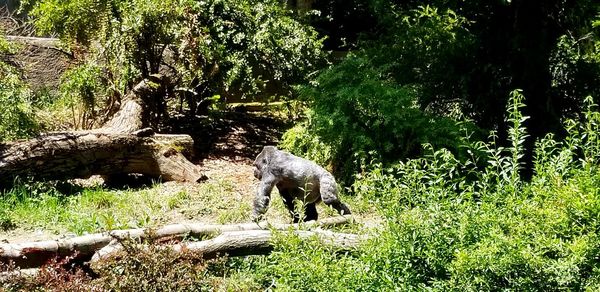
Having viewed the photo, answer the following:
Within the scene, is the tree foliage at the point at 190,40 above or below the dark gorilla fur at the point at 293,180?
above

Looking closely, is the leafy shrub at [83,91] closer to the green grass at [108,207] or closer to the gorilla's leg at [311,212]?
the green grass at [108,207]

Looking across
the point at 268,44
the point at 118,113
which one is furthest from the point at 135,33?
the point at 268,44

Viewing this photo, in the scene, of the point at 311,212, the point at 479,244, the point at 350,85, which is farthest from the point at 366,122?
the point at 479,244

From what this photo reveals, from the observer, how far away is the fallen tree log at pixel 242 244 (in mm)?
5074

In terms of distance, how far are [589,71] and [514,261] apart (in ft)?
21.2

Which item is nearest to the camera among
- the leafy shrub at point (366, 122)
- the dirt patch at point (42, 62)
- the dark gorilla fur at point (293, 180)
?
the dark gorilla fur at point (293, 180)

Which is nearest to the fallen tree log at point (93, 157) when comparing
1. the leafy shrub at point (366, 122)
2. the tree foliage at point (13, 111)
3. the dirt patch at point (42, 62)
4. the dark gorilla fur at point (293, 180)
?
the tree foliage at point (13, 111)

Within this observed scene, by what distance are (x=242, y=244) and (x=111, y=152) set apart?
357 cm

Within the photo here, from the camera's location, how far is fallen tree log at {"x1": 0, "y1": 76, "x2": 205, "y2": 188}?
7.62 m

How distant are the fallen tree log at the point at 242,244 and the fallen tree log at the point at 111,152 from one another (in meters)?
2.95

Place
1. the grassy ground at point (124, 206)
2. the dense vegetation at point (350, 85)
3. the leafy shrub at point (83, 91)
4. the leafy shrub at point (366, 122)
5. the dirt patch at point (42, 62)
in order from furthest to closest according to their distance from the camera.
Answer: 1. the dirt patch at point (42, 62)
2. the leafy shrub at point (83, 91)
3. the leafy shrub at point (366, 122)
4. the grassy ground at point (124, 206)
5. the dense vegetation at point (350, 85)

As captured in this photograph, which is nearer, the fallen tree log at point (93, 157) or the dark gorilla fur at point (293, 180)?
the dark gorilla fur at point (293, 180)

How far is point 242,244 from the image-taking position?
17.4ft

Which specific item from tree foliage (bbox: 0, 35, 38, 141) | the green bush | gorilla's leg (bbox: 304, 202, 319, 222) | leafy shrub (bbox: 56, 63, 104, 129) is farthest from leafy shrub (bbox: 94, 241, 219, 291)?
leafy shrub (bbox: 56, 63, 104, 129)
